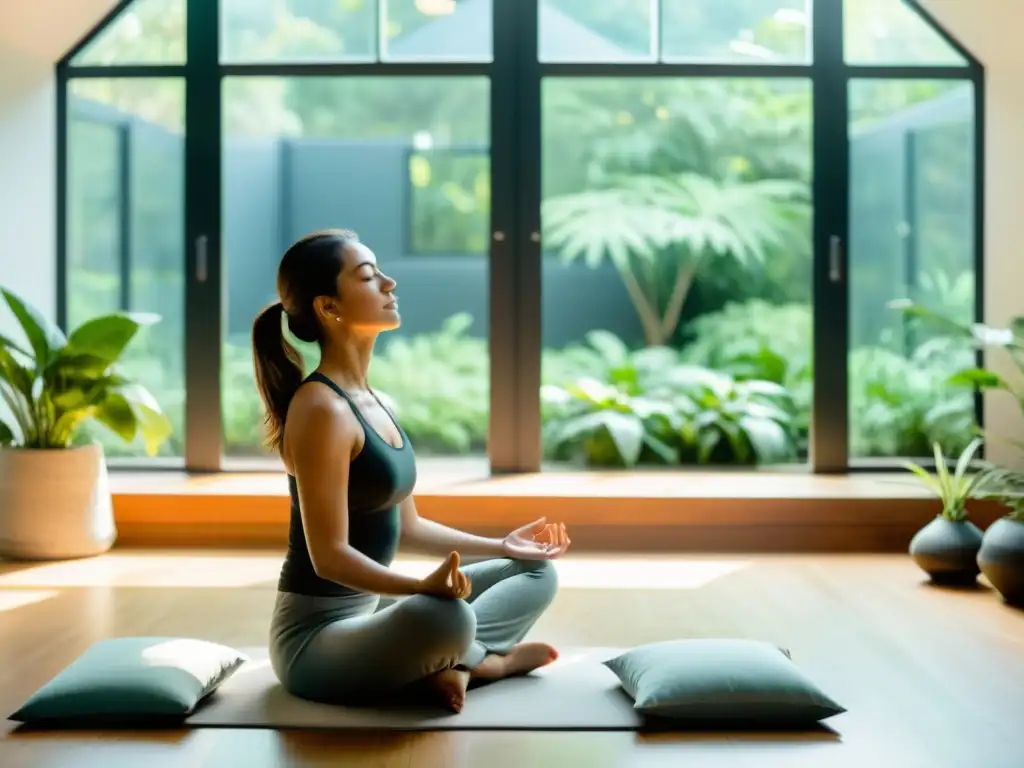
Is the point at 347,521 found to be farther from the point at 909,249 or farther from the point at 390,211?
the point at 909,249

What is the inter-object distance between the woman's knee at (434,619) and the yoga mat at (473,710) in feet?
0.59

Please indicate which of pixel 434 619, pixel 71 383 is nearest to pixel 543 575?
pixel 434 619

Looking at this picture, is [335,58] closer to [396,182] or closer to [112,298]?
[396,182]

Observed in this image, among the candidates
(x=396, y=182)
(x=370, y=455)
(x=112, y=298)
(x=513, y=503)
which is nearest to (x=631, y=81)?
(x=396, y=182)

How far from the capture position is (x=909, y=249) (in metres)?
5.52

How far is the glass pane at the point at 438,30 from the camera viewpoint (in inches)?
214

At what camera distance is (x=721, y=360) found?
582 cm

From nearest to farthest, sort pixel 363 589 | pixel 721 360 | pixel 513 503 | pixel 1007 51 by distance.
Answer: pixel 363 589
pixel 513 503
pixel 1007 51
pixel 721 360

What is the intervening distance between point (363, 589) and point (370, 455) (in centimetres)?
28

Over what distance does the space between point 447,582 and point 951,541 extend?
229 centimetres

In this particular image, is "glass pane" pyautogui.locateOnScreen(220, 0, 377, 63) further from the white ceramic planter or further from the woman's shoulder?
the woman's shoulder

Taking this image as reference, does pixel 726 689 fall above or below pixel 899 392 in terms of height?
below

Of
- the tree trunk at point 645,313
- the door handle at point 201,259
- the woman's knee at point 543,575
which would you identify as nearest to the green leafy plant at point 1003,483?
the tree trunk at point 645,313

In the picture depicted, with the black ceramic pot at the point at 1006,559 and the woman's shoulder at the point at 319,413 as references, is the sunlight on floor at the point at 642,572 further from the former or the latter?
the woman's shoulder at the point at 319,413
